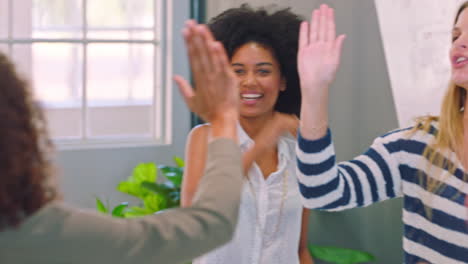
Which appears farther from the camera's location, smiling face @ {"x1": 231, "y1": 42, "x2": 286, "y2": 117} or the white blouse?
smiling face @ {"x1": 231, "y1": 42, "x2": 286, "y2": 117}

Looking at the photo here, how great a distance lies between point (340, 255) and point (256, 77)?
1.31 metres

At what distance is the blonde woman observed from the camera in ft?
4.67

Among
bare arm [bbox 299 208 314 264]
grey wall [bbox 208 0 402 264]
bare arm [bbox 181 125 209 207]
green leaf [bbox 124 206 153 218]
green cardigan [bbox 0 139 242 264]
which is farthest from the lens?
green leaf [bbox 124 206 153 218]

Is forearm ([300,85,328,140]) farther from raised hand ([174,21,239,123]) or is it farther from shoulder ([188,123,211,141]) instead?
shoulder ([188,123,211,141])

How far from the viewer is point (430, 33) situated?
258 cm

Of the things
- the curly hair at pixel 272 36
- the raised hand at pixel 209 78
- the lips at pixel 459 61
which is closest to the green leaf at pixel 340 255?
the curly hair at pixel 272 36

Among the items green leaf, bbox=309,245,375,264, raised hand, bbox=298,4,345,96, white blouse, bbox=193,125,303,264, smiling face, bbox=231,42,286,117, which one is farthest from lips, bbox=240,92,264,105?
green leaf, bbox=309,245,375,264

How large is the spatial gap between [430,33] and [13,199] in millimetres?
1987

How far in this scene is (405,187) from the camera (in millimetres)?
1587

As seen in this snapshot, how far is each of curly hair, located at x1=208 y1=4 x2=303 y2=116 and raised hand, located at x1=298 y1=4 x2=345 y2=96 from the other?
28.8 inches

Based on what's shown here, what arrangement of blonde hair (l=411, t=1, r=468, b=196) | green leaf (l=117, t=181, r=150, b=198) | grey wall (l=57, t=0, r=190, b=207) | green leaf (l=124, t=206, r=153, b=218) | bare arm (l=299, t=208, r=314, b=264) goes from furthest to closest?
grey wall (l=57, t=0, r=190, b=207) < green leaf (l=117, t=181, r=150, b=198) < green leaf (l=124, t=206, r=153, b=218) < bare arm (l=299, t=208, r=314, b=264) < blonde hair (l=411, t=1, r=468, b=196)

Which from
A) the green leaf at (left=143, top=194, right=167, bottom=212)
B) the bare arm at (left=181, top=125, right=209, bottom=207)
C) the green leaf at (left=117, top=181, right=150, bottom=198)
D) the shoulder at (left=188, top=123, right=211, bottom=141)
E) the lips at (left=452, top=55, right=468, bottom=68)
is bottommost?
the green leaf at (left=143, top=194, right=167, bottom=212)

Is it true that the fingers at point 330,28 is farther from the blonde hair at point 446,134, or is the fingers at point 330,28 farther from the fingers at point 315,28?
the blonde hair at point 446,134

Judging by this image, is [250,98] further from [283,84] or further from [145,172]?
[145,172]
